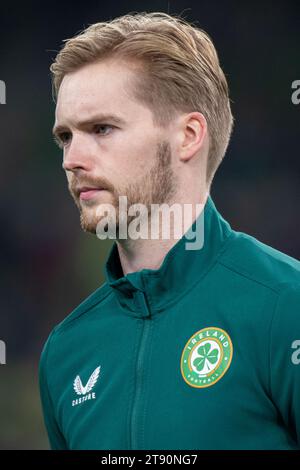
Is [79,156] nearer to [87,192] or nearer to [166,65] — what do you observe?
[87,192]

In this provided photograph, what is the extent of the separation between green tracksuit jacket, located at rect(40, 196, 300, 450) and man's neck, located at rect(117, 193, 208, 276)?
1.6 inches

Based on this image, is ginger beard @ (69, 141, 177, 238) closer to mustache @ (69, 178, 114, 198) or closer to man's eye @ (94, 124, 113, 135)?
mustache @ (69, 178, 114, 198)

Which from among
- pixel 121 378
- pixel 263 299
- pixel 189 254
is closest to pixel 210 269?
pixel 189 254

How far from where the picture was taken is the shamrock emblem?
2209mm

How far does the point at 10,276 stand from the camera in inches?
286

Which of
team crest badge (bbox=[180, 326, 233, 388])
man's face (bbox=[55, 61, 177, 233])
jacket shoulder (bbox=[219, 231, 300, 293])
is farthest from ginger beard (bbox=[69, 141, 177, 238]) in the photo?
team crest badge (bbox=[180, 326, 233, 388])

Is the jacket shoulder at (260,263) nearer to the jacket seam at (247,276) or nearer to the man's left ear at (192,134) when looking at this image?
the jacket seam at (247,276)

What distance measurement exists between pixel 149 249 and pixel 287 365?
0.56m

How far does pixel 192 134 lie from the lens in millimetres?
2461

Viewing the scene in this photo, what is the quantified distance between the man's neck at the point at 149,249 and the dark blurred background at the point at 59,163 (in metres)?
4.51

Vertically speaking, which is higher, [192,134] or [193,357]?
[192,134]

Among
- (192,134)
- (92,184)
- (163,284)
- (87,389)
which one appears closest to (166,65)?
(192,134)
